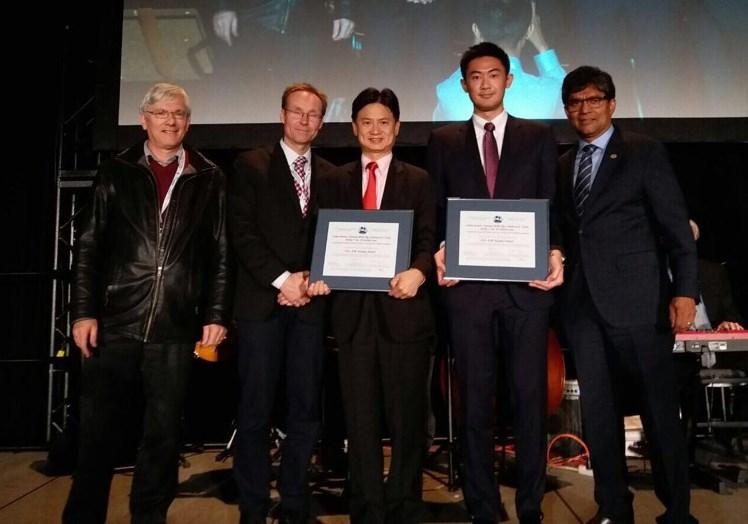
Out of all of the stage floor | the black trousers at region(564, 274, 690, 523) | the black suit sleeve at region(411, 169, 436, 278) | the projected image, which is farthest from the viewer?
the projected image

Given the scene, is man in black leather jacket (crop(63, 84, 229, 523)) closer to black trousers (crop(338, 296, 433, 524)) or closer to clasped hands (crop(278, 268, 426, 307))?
clasped hands (crop(278, 268, 426, 307))

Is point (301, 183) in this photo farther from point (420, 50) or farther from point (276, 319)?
point (420, 50)

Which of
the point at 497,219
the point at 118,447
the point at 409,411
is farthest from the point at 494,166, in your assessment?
the point at 118,447

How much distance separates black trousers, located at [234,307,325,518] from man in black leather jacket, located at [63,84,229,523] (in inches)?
7.2

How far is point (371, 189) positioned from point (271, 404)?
3.19 feet

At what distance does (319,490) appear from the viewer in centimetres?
300

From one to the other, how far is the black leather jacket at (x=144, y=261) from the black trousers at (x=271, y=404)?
0.66ft

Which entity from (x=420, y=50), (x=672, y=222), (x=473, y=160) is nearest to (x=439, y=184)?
(x=473, y=160)

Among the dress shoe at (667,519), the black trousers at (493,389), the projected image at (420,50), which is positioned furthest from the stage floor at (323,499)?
the projected image at (420,50)

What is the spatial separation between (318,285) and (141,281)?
26.7 inches

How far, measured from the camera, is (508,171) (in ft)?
7.57

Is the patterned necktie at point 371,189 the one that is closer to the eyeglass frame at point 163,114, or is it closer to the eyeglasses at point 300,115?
the eyeglasses at point 300,115

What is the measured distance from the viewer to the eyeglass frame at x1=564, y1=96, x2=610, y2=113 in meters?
2.41

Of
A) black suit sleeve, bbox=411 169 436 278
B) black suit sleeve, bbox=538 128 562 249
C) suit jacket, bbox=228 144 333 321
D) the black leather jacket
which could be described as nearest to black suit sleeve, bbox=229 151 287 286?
suit jacket, bbox=228 144 333 321
